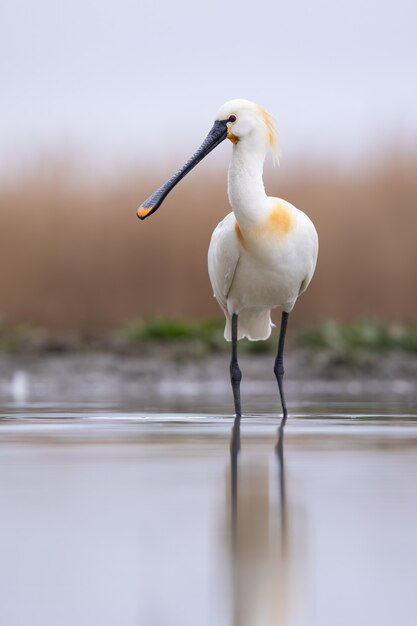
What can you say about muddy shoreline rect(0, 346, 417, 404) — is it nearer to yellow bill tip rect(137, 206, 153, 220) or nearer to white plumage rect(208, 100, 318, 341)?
yellow bill tip rect(137, 206, 153, 220)

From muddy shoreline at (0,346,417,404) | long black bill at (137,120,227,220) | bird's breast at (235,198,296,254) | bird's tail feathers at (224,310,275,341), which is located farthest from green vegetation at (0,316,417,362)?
bird's breast at (235,198,296,254)

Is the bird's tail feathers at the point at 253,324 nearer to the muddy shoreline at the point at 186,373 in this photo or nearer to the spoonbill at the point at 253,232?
the spoonbill at the point at 253,232

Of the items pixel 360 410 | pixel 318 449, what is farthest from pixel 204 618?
pixel 360 410

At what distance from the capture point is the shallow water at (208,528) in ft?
9.43

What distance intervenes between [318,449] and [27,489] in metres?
1.59

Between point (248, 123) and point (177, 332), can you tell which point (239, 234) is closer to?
point (248, 123)

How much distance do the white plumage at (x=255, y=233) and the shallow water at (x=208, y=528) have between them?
1.62 m

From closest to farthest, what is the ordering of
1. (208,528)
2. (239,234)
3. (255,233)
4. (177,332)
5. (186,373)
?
1. (208,528)
2. (255,233)
3. (239,234)
4. (186,373)
5. (177,332)

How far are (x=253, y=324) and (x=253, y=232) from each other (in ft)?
4.12

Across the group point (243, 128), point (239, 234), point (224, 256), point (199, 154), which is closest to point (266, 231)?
point (239, 234)

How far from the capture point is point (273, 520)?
3799 millimetres

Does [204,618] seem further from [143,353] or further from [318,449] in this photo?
[143,353]

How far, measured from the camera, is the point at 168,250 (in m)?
16.9

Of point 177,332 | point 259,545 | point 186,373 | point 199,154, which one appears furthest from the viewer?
point 177,332
